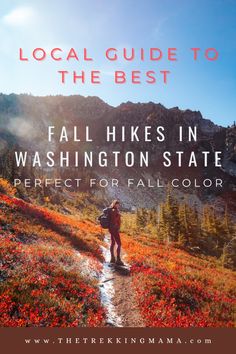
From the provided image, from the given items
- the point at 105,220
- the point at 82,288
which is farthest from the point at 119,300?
the point at 105,220

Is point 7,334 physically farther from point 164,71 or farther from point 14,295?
point 164,71

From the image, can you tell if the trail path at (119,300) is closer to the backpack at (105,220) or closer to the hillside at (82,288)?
the hillside at (82,288)

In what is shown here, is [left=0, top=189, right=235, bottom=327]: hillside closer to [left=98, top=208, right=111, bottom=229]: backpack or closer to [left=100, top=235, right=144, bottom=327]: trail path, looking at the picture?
[left=100, top=235, right=144, bottom=327]: trail path

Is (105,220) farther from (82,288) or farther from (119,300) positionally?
(82,288)

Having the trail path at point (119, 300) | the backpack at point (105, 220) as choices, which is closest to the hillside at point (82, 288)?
the trail path at point (119, 300)

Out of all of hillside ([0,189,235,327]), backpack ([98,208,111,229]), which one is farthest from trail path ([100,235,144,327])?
backpack ([98,208,111,229])

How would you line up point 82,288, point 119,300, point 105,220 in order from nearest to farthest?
point 82,288 < point 119,300 < point 105,220
